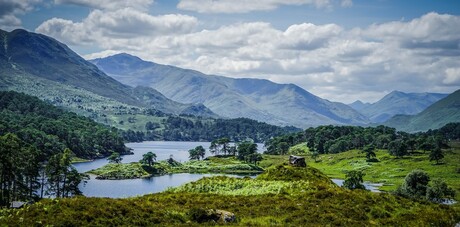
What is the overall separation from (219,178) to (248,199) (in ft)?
46.6

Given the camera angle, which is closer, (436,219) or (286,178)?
(436,219)

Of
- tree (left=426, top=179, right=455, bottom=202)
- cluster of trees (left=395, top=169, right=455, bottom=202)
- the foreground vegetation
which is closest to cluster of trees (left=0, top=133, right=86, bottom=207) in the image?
the foreground vegetation

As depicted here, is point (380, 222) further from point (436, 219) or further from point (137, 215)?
point (137, 215)

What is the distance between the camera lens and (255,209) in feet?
140

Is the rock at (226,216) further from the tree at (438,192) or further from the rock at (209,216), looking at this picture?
the tree at (438,192)

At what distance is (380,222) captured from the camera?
133 feet

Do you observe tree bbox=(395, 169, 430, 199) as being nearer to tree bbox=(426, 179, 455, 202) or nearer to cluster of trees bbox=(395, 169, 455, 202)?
cluster of trees bbox=(395, 169, 455, 202)

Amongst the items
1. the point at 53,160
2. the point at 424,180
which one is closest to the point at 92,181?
the point at 53,160

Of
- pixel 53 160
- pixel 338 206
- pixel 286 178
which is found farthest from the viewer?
pixel 53 160

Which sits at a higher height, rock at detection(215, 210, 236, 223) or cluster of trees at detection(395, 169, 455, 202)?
rock at detection(215, 210, 236, 223)

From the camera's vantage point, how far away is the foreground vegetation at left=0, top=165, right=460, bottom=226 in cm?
3369

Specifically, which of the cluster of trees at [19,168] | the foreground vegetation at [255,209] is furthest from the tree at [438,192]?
the cluster of trees at [19,168]

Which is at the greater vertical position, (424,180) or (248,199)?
(248,199)

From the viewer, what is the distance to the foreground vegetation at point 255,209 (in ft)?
111
